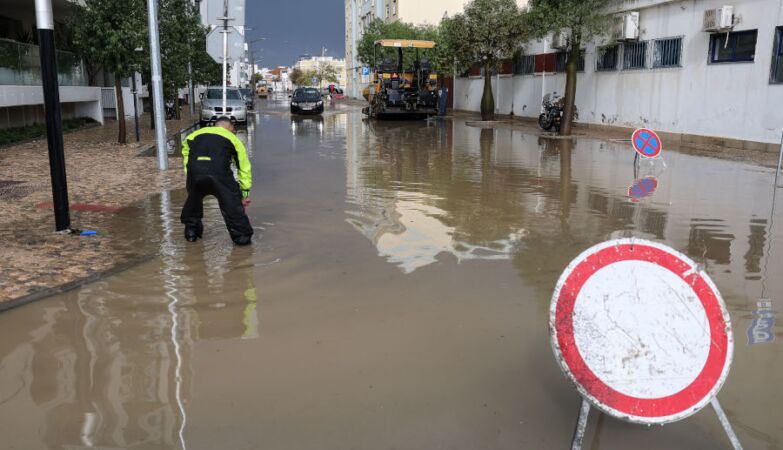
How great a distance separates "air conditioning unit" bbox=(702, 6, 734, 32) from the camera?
18.4 m

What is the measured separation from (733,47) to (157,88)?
602 inches

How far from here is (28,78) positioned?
2070 cm

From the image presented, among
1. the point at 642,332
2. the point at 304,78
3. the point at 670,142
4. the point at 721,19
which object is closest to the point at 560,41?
the point at 670,142

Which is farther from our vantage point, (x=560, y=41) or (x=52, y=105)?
(x=560, y=41)

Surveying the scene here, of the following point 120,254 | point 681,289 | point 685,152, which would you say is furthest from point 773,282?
point 685,152

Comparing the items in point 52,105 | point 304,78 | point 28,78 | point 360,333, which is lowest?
point 360,333

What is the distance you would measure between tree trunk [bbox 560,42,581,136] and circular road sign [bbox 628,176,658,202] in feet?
33.4

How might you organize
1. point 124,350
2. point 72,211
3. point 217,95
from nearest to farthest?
point 124,350 → point 72,211 → point 217,95

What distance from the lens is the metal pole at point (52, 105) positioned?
7129mm

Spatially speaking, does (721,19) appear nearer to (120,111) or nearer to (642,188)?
(642,188)

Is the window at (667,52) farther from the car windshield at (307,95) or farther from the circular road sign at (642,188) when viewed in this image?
the car windshield at (307,95)

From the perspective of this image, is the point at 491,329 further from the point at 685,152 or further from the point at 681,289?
the point at 685,152

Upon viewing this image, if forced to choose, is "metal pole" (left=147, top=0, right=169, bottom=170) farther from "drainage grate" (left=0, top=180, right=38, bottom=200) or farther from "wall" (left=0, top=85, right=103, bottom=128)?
"wall" (left=0, top=85, right=103, bottom=128)

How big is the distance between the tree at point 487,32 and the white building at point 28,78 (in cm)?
1584
